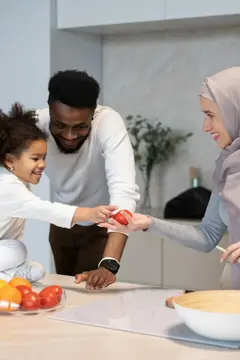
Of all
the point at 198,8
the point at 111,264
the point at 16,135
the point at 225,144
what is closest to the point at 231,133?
the point at 225,144

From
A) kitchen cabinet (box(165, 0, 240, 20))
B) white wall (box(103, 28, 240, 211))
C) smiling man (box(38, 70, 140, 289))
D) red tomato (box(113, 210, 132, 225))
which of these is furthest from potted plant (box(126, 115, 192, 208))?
red tomato (box(113, 210, 132, 225))

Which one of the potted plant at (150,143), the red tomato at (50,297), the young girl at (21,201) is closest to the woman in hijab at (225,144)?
the young girl at (21,201)

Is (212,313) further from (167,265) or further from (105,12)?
(105,12)

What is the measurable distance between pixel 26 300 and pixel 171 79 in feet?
7.85

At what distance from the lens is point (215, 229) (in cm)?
218

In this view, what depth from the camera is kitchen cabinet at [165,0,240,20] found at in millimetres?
3350

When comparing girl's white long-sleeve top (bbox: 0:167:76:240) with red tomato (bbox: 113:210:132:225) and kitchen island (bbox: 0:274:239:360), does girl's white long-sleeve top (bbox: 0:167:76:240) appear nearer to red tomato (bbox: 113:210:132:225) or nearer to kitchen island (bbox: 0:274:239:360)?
red tomato (bbox: 113:210:132:225)

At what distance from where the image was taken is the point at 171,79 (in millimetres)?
3975

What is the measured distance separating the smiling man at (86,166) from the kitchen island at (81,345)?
1.37 feet

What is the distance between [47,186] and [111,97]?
75 centimetres

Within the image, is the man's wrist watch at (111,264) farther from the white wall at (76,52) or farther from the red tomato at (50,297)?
the white wall at (76,52)

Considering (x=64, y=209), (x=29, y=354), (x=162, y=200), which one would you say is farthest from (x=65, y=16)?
(x=29, y=354)

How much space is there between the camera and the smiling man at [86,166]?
229cm

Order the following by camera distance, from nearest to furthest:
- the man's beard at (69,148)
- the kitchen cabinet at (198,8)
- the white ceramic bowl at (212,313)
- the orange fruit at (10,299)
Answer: the white ceramic bowl at (212,313) → the orange fruit at (10,299) → the man's beard at (69,148) → the kitchen cabinet at (198,8)
